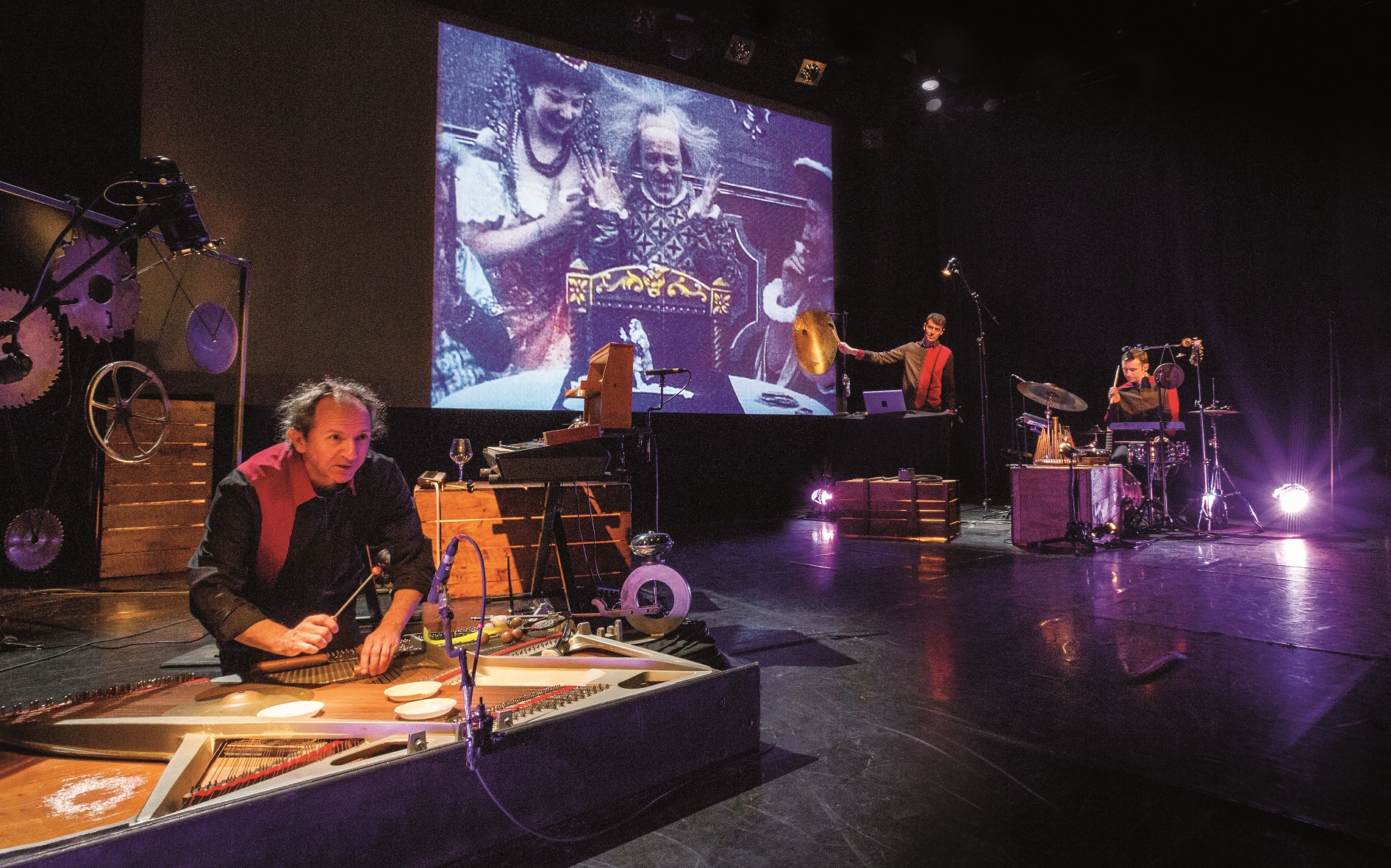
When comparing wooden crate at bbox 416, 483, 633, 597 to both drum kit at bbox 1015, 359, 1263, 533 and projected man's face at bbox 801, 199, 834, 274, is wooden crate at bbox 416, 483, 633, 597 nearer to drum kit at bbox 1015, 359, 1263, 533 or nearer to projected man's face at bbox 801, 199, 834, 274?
drum kit at bbox 1015, 359, 1263, 533

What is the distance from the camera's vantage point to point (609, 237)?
7023mm

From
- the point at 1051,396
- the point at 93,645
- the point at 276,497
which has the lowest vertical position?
the point at 93,645

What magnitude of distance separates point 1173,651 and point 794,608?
1729 millimetres

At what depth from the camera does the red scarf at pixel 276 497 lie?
207 cm

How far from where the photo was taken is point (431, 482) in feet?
13.4

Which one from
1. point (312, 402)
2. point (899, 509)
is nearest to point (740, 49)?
point (899, 509)

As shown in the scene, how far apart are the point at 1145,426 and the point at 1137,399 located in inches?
18.3

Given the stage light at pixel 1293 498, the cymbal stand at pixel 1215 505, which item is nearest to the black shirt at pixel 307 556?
the cymbal stand at pixel 1215 505

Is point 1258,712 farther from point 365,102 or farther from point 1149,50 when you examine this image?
point 1149,50

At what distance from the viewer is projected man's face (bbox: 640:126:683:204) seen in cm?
735

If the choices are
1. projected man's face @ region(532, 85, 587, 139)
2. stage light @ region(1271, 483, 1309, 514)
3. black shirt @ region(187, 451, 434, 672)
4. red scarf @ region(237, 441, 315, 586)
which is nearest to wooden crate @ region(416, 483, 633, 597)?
black shirt @ region(187, 451, 434, 672)

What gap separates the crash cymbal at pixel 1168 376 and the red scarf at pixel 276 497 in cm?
692

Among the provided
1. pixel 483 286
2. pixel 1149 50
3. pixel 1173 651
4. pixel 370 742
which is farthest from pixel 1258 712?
pixel 1149 50

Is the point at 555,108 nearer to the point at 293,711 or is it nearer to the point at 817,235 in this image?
the point at 817,235
